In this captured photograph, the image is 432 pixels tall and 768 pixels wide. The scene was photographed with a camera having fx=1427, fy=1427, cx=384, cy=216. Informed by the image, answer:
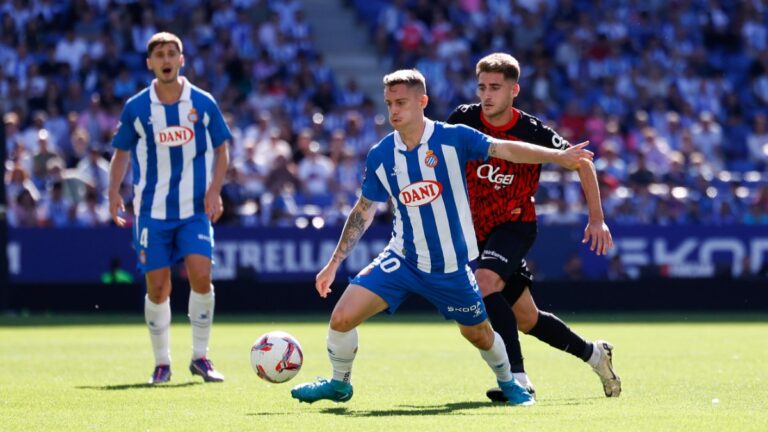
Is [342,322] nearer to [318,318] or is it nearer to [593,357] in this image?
[593,357]

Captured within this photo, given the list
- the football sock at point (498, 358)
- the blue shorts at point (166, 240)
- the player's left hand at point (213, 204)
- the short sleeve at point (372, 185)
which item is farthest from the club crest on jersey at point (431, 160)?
the blue shorts at point (166, 240)

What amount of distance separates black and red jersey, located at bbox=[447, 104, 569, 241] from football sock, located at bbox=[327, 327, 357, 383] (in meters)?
1.28

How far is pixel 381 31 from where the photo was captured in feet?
80.8

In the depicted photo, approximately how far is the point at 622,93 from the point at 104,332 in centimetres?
1186

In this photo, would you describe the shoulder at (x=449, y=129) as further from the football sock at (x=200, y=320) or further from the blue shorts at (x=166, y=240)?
the football sock at (x=200, y=320)

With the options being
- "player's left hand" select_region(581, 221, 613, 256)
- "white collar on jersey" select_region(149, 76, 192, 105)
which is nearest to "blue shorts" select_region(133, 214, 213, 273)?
→ "white collar on jersey" select_region(149, 76, 192, 105)

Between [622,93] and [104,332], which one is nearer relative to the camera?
[104,332]

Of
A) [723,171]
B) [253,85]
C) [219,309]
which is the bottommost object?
[219,309]

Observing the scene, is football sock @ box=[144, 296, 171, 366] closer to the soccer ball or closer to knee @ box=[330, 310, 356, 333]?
the soccer ball

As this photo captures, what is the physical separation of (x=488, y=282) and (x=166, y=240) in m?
2.55

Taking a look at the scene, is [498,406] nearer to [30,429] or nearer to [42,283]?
[30,429]

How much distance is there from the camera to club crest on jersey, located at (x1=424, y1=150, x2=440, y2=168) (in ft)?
25.3

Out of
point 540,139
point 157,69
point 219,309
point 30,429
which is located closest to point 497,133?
point 540,139

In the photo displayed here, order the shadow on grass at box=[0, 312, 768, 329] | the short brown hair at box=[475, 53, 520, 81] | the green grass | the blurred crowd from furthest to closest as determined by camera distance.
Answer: the blurred crowd
the shadow on grass at box=[0, 312, 768, 329]
the short brown hair at box=[475, 53, 520, 81]
the green grass
